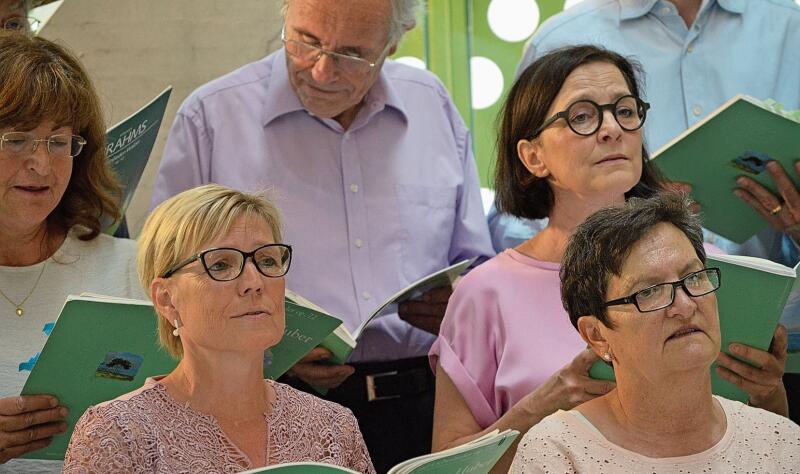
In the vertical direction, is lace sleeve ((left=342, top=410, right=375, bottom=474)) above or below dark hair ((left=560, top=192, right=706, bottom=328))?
below

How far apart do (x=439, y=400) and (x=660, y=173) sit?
74 centimetres

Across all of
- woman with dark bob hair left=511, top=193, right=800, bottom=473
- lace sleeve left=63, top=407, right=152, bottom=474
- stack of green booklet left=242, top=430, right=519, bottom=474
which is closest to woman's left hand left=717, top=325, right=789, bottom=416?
woman with dark bob hair left=511, top=193, right=800, bottom=473

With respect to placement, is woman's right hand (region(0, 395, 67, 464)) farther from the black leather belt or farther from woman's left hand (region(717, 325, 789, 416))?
woman's left hand (region(717, 325, 789, 416))

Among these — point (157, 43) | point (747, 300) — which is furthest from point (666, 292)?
point (157, 43)

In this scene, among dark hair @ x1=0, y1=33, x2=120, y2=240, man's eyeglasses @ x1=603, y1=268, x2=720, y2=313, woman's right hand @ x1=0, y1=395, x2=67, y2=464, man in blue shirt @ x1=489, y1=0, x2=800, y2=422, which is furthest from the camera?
man in blue shirt @ x1=489, y1=0, x2=800, y2=422

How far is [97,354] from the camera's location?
8.07 ft

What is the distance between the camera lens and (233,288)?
7.86 ft

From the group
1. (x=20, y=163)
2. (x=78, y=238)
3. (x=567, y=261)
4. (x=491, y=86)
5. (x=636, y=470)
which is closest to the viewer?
(x=636, y=470)

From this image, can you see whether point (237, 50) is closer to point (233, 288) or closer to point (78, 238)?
point (78, 238)

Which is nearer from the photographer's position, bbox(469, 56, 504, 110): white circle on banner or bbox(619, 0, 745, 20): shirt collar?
A: bbox(619, 0, 745, 20): shirt collar

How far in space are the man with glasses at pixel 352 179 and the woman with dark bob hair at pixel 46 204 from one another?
0.39 meters

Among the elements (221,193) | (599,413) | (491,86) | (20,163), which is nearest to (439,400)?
(599,413)

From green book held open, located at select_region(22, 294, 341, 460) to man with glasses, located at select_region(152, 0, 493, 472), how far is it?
0.63 metres

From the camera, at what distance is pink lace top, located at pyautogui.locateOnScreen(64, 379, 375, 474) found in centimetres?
224
